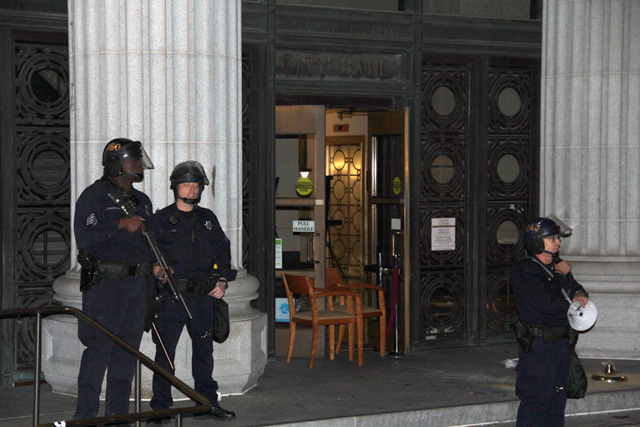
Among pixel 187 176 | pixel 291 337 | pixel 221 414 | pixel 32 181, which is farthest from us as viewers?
pixel 291 337

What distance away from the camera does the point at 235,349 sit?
30.0ft

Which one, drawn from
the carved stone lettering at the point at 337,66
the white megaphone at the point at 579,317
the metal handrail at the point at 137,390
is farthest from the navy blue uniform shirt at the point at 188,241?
the carved stone lettering at the point at 337,66

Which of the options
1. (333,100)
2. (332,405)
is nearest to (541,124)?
(333,100)

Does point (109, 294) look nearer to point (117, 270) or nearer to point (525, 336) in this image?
point (117, 270)

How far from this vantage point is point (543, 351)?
23.9 feet

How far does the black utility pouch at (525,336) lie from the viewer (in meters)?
7.32

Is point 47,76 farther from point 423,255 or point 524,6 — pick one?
point 524,6

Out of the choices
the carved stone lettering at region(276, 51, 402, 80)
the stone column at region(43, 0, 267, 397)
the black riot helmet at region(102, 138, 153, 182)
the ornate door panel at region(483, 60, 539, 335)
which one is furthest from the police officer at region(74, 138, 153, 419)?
the ornate door panel at region(483, 60, 539, 335)

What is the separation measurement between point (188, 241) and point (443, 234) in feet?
14.9

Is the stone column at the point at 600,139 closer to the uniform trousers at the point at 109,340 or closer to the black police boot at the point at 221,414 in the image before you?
the black police boot at the point at 221,414

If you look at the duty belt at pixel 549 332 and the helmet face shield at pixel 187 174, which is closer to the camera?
the duty belt at pixel 549 332

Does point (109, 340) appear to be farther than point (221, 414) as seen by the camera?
No

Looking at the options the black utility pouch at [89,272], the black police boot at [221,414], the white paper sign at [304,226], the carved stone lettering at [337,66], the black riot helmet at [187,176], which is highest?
the carved stone lettering at [337,66]

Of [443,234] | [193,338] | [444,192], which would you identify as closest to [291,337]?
[443,234]
